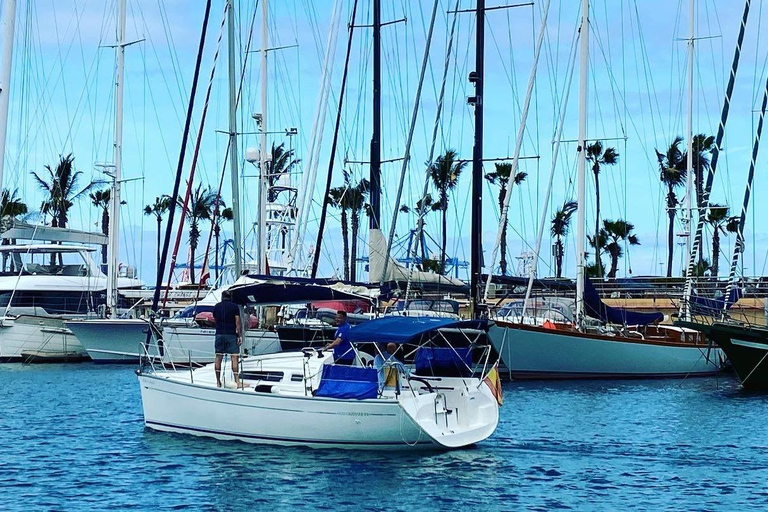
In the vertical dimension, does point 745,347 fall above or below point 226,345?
below

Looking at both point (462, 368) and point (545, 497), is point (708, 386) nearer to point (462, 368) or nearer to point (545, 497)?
point (462, 368)

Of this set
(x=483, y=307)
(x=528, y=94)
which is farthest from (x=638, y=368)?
(x=528, y=94)

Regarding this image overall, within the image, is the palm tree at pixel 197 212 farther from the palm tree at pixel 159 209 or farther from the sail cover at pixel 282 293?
the sail cover at pixel 282 293

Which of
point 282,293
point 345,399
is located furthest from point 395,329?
point 282,293

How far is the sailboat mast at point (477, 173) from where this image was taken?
34.7 meters

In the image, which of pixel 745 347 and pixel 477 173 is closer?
pixel 745 347

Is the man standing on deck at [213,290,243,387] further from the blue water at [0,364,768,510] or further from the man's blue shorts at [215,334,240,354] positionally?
Answer: the blue water at [0,364,768,510]

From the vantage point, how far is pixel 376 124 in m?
42.5

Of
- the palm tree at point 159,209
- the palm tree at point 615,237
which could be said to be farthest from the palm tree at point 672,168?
the palm tree at point 159,209

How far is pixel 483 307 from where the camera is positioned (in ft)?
111

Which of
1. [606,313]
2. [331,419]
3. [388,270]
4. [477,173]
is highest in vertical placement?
[477,173]

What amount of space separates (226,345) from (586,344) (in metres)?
17.0

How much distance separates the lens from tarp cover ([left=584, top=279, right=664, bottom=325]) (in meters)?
37.6

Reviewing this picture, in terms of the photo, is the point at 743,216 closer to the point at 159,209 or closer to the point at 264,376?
the point at 264,376
